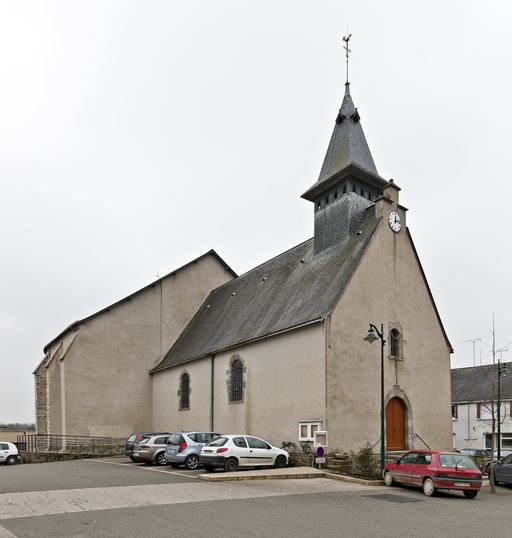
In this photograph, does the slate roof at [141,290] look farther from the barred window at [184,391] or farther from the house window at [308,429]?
the house window at [308,429]

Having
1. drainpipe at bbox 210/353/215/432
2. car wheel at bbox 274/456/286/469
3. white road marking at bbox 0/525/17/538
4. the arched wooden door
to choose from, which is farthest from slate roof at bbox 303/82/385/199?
white road marking at bbox 0/525/17/538

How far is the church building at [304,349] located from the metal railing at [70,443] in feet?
1.47

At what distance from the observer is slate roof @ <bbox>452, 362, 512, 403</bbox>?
45.7 meters

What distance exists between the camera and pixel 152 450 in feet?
68.5

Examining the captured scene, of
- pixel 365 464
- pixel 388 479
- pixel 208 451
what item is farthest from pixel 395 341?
pixel 208 451

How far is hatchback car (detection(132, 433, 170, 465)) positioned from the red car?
28.6 feet

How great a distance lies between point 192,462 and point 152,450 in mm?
2376

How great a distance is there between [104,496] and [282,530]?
5.00m

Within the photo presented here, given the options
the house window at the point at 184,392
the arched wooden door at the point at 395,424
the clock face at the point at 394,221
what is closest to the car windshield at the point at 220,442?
the arched wooden door at the point at 395,424

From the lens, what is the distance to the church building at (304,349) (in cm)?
2034

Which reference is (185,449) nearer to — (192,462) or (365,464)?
(192,462)

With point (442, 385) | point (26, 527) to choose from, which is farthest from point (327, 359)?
point (26, 527)

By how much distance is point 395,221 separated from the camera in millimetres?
22891

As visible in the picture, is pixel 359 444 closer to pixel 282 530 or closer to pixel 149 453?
pixel 149 453
